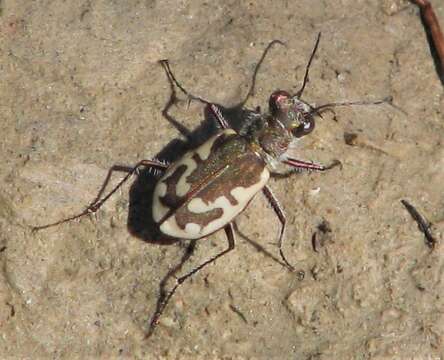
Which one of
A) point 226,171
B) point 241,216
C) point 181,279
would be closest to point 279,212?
point 241,216

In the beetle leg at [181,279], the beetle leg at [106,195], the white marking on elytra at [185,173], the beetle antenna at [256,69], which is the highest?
the beetle antenna at [256,69]

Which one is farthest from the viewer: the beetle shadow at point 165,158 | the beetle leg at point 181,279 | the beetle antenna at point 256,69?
the beetle antenna at point 256,69

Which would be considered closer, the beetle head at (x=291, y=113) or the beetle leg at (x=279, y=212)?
the beetle leg at (x=279, y=212)

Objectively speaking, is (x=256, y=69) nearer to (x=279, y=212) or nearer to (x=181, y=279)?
(x=279, y=212)

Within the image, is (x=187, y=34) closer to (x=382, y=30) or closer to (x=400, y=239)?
(x=382, y=30)

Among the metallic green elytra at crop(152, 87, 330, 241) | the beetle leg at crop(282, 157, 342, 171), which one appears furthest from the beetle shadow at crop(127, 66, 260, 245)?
the beetle leg at crop(282, 157, 342, 171)

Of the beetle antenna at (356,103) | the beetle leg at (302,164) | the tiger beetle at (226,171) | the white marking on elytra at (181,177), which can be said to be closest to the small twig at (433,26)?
the beetle antenna at (356,103)

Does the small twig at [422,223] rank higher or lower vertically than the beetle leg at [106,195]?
lower

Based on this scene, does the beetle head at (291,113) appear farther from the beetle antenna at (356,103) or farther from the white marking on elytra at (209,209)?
the white marking on elytra at (209,209)
